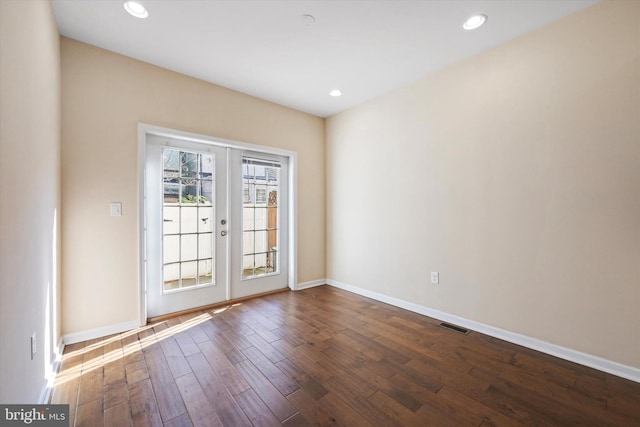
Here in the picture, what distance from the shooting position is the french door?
300 cm

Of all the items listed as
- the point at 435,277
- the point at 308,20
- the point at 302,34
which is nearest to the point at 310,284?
the point at 435,277

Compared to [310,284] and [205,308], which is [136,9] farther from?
[310,284]

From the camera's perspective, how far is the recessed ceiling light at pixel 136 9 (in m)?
2.05

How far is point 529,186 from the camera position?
2383mm

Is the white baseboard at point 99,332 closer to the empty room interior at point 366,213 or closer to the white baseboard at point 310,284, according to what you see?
the empty room interior at point 366,213

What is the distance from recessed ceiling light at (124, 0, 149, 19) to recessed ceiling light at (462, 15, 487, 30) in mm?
2633

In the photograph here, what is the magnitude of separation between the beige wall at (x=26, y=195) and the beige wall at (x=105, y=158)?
1.15 ft

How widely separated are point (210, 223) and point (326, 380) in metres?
2.31

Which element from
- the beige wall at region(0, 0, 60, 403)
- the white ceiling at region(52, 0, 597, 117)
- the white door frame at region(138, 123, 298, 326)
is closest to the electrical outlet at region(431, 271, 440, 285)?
the white ceiling at region(52, 0, 597, 117)

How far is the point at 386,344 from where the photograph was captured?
2.46 meters

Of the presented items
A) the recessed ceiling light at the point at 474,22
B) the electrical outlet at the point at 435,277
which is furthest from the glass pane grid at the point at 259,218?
the recessed ceiling light at the point at 474,22

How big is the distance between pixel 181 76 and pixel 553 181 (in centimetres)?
388

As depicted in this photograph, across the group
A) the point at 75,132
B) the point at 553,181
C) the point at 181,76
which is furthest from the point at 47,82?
the point at 553,181

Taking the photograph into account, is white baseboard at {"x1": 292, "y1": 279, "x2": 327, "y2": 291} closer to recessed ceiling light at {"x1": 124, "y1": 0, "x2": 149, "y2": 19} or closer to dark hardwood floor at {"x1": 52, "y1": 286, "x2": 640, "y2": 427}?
dark hardwood floor at {"x1": 52, "y1": 286, "x2": 640, "y2": 427}
